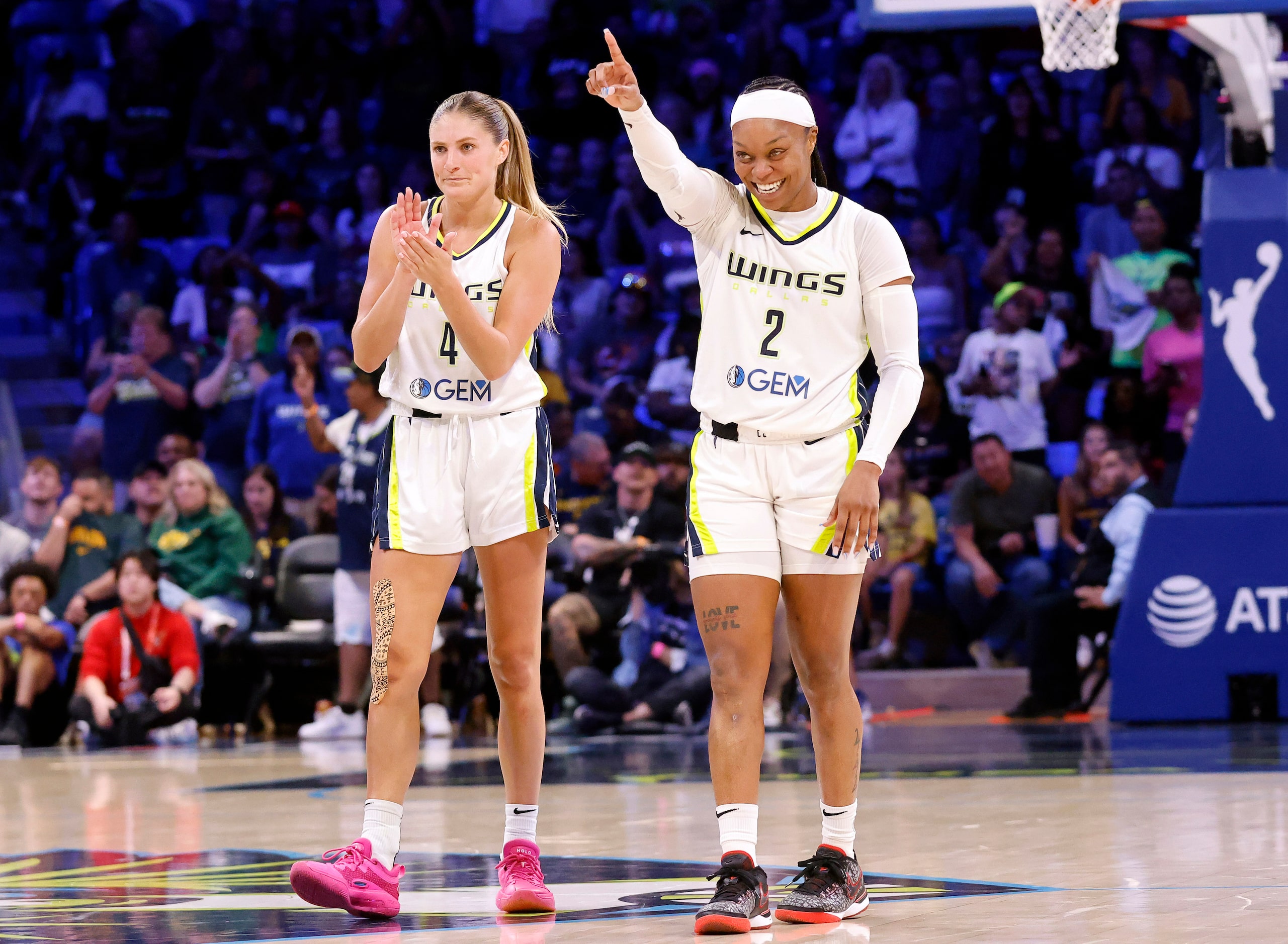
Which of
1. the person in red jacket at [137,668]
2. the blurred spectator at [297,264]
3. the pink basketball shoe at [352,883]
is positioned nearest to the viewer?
the pink basketball shoe at [352,883]

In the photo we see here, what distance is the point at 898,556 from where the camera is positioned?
11.5 m

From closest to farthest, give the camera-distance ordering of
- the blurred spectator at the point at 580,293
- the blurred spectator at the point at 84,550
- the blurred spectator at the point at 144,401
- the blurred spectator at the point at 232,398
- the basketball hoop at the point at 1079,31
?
the basketball hoop at the point at 1079,31 → the blurred spectator at the point at 84,550 → the blurred spectator at the point at 232,398 → the blurred spectator at the point at 144,401 → the blurred spectator at the point at 580,293

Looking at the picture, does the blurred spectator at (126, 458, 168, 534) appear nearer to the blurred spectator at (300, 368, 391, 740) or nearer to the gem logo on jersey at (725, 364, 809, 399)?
the blurred spectator at (300, 368, 391, 740)

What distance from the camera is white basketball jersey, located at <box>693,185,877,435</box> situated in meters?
4.41

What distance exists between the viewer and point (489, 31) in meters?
16.8

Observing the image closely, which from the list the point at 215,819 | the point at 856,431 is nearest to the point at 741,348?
the point at 856,431

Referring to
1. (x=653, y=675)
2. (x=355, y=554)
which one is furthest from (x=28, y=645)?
(x=653, y=675)

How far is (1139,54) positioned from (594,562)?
6.59 metres

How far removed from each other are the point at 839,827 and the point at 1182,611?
19.4 ft

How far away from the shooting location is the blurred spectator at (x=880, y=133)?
1420cm

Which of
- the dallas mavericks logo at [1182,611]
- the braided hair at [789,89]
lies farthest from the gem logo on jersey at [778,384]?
the dallas mavericks logo at [1182,611]

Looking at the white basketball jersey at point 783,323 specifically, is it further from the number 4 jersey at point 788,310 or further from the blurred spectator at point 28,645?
the blurred spectator at point 28,645

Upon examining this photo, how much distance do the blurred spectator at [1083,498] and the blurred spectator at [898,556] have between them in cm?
86

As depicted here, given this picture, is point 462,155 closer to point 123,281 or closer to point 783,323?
point 783,323
